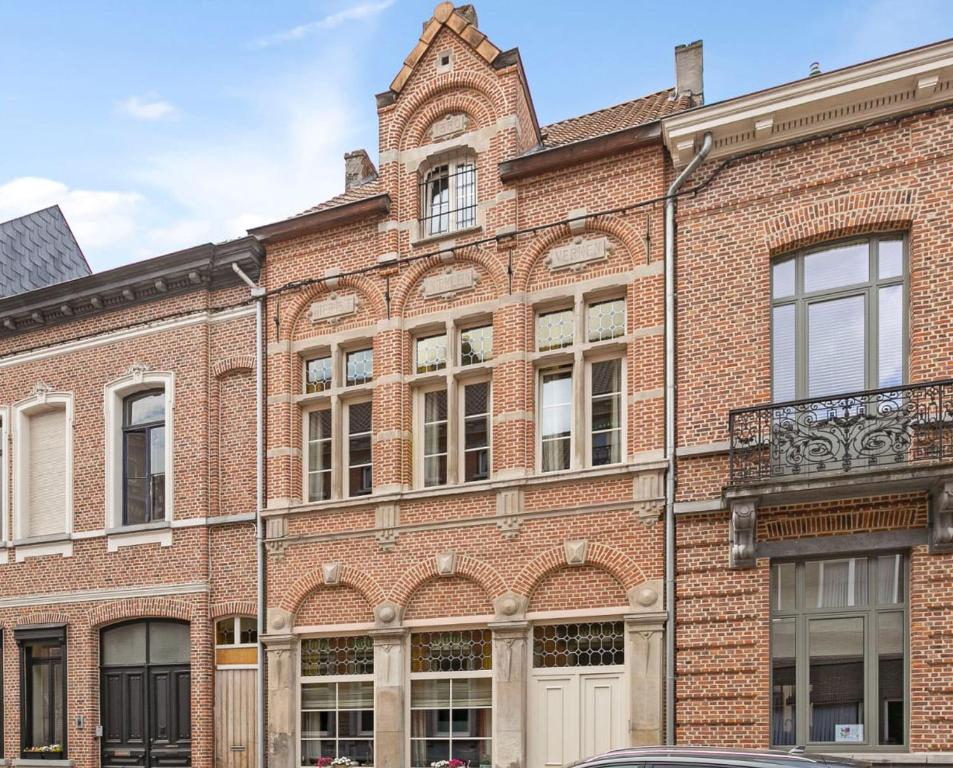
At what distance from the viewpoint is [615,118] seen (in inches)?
616

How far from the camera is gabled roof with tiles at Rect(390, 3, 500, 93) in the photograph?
1552 cm

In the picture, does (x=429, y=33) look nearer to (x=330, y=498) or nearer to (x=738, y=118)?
(x=738, y=118)

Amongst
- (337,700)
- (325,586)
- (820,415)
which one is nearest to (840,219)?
(820,415)

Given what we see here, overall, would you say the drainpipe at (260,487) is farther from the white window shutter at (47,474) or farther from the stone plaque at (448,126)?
the white window shutter at (47,474)

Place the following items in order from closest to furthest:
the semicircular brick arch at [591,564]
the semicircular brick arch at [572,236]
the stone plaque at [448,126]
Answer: the semicircular brick arch at [591,564], the semicircular brick arch at [572,236], the stone plaque at [448,126]

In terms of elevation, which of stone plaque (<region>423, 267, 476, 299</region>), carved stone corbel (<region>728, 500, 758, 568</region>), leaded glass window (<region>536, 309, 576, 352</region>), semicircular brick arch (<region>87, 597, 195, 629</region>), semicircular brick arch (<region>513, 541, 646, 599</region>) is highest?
stone plaque (<region>423, 267, 476, 299</region>)

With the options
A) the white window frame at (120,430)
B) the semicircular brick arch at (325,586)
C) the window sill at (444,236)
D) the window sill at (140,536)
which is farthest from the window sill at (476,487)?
the window sill at (444,236)

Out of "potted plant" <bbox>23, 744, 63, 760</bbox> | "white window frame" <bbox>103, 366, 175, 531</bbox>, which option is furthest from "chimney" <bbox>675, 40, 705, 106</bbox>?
"potted plant" <bbox>23, 744, 63, 760</bbox>

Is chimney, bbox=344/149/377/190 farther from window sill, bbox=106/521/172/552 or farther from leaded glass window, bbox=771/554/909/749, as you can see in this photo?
leaded glass window, bbox=771/554/909/749

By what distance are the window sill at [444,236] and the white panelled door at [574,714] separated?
6206 millimetres

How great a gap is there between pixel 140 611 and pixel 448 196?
8413 millimetres

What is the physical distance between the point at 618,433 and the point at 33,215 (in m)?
18.4

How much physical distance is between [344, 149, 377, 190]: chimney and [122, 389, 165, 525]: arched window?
4900 millimetres

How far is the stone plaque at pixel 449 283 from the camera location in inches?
595
